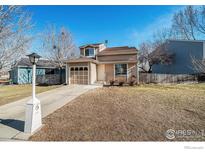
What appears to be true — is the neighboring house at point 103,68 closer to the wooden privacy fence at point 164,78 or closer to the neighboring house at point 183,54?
the wooden privacy fence at point 164,78

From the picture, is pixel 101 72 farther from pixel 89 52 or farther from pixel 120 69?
pixel 89 52

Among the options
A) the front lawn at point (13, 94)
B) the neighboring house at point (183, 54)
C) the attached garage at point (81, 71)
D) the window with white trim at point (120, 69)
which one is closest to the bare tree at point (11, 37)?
the front lawn at point (13, 94)

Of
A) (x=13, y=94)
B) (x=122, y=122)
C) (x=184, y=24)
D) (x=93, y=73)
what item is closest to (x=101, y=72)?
(x=93, y=73)

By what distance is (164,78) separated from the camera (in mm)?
18281

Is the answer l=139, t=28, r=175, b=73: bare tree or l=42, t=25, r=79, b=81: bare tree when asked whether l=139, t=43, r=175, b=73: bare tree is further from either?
l=42, t=25, r=79, b=81: bare tree

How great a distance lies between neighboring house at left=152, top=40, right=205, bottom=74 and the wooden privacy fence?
1.57 meters

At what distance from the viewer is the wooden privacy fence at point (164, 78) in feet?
59.0

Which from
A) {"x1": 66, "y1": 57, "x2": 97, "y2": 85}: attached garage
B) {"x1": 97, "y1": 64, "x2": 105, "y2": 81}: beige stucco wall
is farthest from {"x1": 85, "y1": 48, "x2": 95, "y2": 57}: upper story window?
{"x1": 66, "y1": 57, "x2": 97, "y2": 85}: attached garage

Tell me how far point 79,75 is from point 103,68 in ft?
11.0

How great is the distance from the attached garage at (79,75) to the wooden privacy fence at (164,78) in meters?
6.87

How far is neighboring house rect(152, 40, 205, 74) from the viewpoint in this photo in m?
19.2

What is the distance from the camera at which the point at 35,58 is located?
16.7 feet
